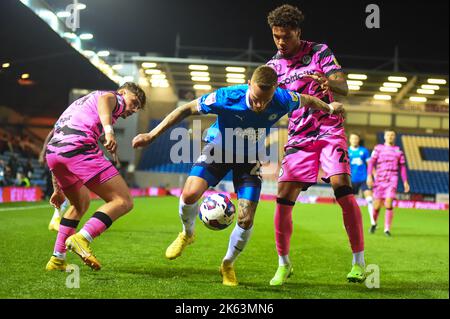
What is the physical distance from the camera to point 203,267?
5.30 m

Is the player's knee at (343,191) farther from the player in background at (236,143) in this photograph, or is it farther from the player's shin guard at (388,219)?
the player's shin guard at (388,219)

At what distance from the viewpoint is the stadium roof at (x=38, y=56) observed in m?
5.09

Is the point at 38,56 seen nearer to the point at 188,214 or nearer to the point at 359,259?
the point at 188,214

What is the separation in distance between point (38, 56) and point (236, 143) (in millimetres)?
4307

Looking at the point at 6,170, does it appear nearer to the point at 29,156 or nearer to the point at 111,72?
the point at 29,156

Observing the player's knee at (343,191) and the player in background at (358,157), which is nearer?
the player's knee at (343,191)

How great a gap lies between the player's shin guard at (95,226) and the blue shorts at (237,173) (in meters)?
0.80

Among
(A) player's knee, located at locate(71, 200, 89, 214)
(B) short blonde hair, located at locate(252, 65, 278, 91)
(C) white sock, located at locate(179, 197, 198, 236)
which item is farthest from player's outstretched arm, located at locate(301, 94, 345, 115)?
(A) player's knee, located at locate(71, 200, 89, 214)

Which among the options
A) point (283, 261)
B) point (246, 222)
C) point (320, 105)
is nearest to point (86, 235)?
point (246, 222)

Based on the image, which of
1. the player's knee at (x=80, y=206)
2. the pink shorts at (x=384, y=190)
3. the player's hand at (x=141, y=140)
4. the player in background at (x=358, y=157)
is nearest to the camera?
the player's hand at (x=141, y=140)

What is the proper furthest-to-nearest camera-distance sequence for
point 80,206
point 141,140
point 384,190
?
1. point 384,190
2. point 80,206
3. point 141,140

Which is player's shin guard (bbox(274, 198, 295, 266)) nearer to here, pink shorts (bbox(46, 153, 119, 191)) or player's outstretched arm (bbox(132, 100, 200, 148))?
player's outstretched arm (bbox(132, 100, 200, 148))

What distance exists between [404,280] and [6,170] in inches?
376

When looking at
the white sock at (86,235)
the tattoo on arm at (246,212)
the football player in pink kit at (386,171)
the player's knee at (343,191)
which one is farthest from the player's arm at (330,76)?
the football player in pink kit at (386,171)
